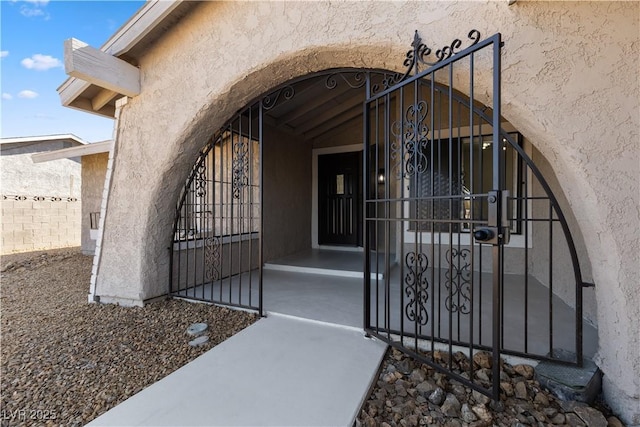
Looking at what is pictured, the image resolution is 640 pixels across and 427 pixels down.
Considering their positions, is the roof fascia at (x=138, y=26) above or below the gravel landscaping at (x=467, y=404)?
above

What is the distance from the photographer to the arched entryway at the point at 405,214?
1938 mm

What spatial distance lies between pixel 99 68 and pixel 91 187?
215 inches

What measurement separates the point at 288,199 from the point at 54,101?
388cm

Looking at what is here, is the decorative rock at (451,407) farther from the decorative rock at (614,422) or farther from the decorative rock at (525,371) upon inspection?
the decorative rock at (614,422)

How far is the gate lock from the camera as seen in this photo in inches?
61.0

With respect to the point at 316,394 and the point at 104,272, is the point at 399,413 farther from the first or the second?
the point at 104,272

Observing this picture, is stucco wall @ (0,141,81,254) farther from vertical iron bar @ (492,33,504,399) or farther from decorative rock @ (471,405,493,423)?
vertical iron bar @ (492,33,504,399)

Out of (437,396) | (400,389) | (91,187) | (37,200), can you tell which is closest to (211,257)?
(400,389)

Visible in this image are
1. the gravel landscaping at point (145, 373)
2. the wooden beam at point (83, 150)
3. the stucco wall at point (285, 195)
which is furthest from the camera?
the wooden beam at point (83, 150)

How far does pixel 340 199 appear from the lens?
702 cm

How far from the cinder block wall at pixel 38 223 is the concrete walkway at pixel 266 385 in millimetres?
9750

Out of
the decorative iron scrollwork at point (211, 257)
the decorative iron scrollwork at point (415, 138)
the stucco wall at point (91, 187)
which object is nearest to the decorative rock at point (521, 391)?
the decorative iron scrollwork at point (415, 138)

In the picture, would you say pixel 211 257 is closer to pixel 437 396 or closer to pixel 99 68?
pixel 99 68

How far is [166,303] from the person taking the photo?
3635 millimetres
